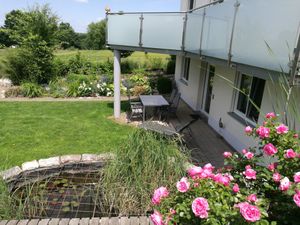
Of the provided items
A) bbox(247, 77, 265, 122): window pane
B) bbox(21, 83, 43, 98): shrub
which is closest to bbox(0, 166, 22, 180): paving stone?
bbox(247, 77, 265, 122): window pane

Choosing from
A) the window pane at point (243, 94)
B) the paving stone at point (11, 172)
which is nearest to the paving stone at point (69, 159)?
the paving stone at point (11, 172)

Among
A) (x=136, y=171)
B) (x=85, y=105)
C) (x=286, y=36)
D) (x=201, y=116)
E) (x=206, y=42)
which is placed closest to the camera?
(x=286, y=36)

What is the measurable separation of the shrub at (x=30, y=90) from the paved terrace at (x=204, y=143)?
7149mm

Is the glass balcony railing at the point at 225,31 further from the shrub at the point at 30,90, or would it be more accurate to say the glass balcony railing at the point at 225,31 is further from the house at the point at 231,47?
the shrub at the point at 30,90

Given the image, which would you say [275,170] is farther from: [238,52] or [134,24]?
[134,24]

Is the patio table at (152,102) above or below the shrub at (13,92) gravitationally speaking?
above

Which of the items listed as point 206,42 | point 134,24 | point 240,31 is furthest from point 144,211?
point 134,24

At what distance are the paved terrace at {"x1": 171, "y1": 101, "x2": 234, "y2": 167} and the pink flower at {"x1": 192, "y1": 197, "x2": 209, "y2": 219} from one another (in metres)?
3.76

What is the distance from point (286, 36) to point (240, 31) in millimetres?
1229

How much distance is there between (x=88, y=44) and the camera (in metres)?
64.0

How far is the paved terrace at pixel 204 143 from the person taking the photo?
588 cm

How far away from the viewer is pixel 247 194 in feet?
6.32

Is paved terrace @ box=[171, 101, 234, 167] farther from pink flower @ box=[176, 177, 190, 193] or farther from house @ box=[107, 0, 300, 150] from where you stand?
pink flower @ box=[176, 177, 190, 193]

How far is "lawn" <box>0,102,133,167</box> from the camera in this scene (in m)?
5.98
